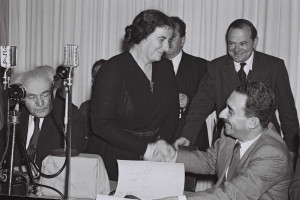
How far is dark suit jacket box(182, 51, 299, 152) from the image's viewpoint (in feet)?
13.7

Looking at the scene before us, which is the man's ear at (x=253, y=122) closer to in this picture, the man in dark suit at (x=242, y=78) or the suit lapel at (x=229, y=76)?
the man in dark suit at (x=242, y=78)

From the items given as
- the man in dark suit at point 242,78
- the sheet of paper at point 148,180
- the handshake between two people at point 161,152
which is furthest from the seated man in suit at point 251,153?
the man in dark suit at point 242,78

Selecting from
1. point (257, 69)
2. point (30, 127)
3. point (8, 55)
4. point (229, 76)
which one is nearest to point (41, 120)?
point (30, 127)

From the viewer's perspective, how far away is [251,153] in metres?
2.54

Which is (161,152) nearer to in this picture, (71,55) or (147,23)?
(147,23)

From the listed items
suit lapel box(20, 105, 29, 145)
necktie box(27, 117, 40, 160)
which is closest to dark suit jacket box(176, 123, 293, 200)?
necktie box(27, 117, 40, 160)

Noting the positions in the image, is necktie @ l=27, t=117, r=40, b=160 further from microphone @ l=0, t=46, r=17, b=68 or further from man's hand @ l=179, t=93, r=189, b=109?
man's hand @ l=179, t=93, r=189, b=109

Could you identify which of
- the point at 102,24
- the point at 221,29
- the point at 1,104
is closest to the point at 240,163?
the point at 1,104

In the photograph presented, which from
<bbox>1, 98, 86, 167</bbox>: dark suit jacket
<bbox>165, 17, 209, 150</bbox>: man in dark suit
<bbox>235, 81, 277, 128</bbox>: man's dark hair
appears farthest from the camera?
<bbox>165, 17, 209, 150</bbox>: man in dark suit

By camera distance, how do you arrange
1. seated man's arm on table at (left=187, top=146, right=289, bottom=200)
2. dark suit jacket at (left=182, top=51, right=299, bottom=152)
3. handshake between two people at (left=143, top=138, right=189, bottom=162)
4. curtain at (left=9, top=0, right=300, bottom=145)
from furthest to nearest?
curtain at (left=9, top=0, right=300, bottom=145) → dark suit jacket at (left=182, top=51, right=299, bottom=152) → handshake between two people at (left=143, top=138, right=189, bottom=162) → seated man's arm on table at (left=187, top=146, right=289, bottom=200)

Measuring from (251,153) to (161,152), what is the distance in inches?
23.7

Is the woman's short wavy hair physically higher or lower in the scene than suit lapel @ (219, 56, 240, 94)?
higher

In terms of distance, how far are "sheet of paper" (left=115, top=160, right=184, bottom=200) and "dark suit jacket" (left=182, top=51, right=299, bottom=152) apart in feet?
6.09

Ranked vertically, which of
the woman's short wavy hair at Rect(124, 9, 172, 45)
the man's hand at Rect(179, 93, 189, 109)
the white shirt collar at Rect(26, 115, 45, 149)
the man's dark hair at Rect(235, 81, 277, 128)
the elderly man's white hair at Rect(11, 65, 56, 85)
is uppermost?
the woman's short wavy hair at Rect(124, 9, 172, 45)
